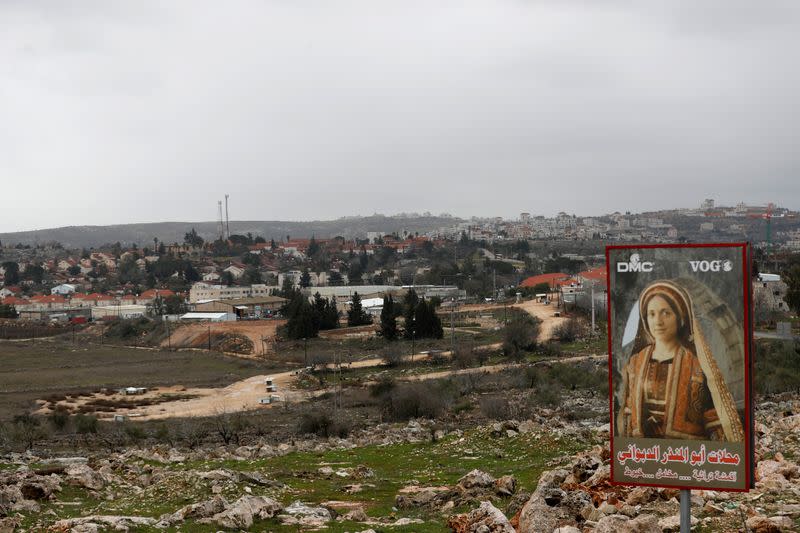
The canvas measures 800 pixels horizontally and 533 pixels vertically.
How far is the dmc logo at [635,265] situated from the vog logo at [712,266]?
30 cm

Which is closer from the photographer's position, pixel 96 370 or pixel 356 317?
pixel 96 370

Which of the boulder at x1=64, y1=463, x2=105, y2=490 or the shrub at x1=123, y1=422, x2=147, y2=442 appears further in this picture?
the shrub at x1=123, y1=422, x2=147, y2=442

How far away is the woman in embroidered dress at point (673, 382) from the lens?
230 inches

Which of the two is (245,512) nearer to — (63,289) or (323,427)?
(323,427)

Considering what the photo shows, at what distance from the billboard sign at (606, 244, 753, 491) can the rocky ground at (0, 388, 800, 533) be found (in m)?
1.86

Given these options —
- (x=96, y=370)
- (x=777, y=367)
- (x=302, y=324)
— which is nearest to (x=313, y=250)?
(x=302, y=324)

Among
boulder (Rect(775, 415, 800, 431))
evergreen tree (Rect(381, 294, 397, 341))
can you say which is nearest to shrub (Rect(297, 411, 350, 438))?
boulder (Rect(775, 415, 800, 431))

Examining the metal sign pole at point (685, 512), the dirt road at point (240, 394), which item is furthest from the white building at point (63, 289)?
the metal sign pole at point (685, 512)

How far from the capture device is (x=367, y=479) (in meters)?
15.7

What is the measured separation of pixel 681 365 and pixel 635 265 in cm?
79

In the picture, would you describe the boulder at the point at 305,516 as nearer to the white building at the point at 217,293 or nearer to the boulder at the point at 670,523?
the boulder at the point at 670,523

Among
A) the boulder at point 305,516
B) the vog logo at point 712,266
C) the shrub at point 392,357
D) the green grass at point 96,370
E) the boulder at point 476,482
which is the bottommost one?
the green grass at point 96,370

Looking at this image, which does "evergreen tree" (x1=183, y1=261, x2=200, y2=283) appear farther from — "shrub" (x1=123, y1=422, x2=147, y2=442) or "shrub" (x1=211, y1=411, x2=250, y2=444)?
"shrub" (x1=123, y1=422, x2=147, y2=442)

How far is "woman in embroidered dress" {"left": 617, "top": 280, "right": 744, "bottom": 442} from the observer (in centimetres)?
584
